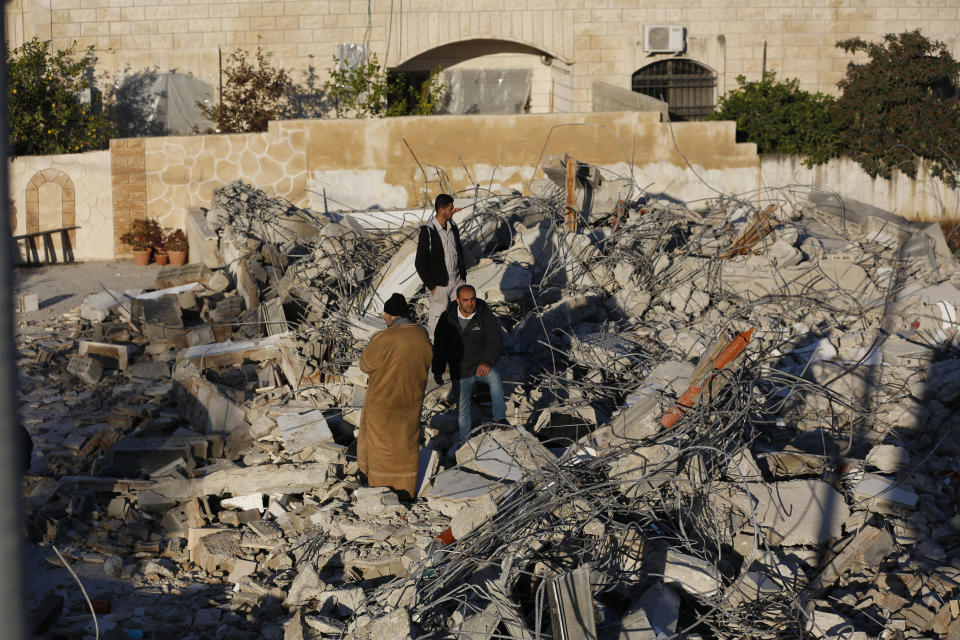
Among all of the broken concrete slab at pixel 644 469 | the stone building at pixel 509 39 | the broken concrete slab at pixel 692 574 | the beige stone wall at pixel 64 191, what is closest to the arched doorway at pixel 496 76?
the stone building at pixel 509 39

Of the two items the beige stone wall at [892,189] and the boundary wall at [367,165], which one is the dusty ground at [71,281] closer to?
the boundary wall at [367,165]

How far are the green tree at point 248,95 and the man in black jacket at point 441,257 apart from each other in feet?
37.6

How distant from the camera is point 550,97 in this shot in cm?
2109

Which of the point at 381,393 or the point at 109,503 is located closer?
the point at 381,393

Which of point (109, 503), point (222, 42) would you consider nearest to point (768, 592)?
→ point (109, 503)

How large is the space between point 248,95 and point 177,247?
175 inches

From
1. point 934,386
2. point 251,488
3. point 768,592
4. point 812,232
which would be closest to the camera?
point 768,592

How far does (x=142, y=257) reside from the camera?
16.2 meters

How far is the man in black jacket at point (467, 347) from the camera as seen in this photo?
25.2ft

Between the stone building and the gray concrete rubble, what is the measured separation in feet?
26.5

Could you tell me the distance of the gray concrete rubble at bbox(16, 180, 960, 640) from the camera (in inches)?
233

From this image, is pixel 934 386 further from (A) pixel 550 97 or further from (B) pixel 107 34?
(B) pixel 107 34

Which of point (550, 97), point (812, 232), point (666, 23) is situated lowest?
point (812, 232)

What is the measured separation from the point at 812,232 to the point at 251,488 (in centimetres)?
962
